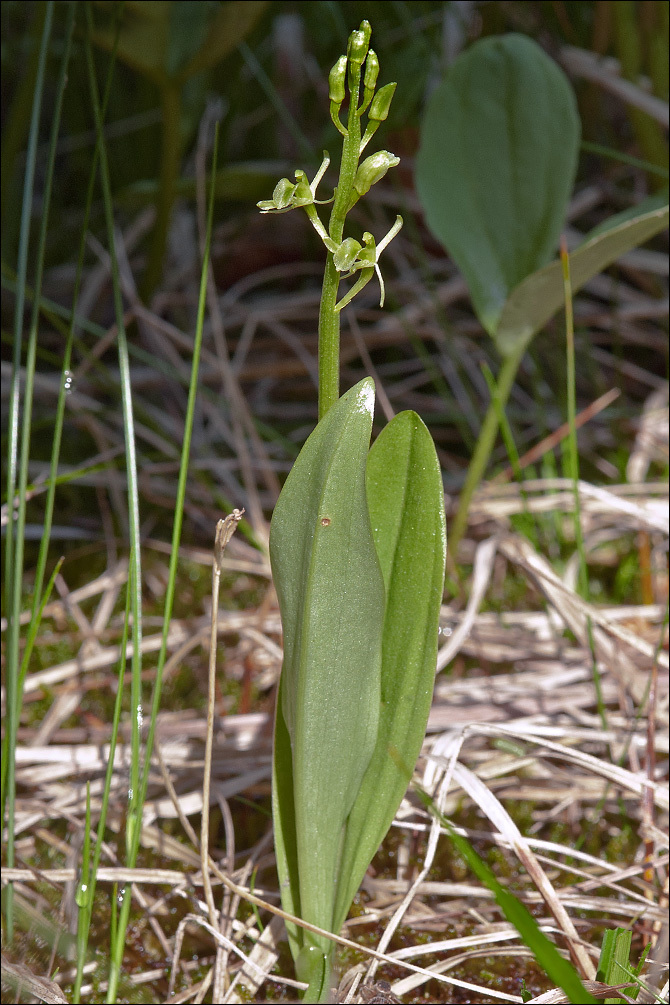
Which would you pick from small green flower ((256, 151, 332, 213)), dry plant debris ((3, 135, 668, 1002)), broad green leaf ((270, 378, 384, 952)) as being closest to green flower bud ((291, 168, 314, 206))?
small green flower ((256, 151, 332, 213))

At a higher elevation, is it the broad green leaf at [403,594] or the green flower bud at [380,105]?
the green flower bud at [380,105]

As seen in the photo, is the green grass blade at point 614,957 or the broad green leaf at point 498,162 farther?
the broad green leaf at point 498,162

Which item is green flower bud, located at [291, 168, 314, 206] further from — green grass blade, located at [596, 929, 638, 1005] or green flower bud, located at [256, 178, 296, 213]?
green grass blade, located at [596, 929, 638, 1005]

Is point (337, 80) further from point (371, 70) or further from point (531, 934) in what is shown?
point (531, 934)

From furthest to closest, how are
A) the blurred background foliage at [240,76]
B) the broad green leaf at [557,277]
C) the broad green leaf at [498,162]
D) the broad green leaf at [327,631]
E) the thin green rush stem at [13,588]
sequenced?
1. the blurred background foliage at [240,76]
2. the broad green leaf at [498,162]
3. the broad green leaf at [557,277]
4. the thin green rush stem at [13,588]
5. the broad green leaf at [327,631]

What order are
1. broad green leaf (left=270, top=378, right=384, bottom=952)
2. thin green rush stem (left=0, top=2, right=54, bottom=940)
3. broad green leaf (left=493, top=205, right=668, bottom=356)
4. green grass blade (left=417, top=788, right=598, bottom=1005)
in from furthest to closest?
broad green leaf (left=493, top=205, right=668, bottom=356)
thin green rush stem (left=0, top=2, right=54, bottom=940)
broad green leaf (left=270, top=378, right=384, bottom=952)
green grass blade (left=417, top=788, right=598, bottom=1005)

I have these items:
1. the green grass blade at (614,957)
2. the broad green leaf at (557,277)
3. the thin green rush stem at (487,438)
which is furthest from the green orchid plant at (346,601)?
the thin green rush stem at (487,438)

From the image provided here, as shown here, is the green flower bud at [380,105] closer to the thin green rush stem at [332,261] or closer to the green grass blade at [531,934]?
the thin green rush stem at [332,261]

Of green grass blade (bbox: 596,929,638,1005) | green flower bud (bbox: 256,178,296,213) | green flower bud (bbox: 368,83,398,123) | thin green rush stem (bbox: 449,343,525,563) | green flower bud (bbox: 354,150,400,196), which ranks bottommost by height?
green grass blade (bbox: 596,929,638,1005)
